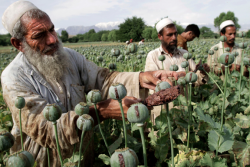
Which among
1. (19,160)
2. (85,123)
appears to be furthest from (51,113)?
(19,160)

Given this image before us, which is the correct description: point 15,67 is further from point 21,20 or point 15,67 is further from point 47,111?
point 47,111

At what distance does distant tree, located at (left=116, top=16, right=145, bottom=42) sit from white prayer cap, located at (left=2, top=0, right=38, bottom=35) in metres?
40.2

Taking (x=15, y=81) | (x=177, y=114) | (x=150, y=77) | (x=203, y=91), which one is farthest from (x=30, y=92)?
(x=203, y=91)

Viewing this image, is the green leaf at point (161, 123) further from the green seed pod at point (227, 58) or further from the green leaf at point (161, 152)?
the green seed pod at point (227, 58)

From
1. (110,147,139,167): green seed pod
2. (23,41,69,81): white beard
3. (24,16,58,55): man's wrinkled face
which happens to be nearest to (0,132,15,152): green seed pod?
(110,147,139,167): green seed pod

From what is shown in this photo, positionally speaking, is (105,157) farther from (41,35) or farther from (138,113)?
(41,35)

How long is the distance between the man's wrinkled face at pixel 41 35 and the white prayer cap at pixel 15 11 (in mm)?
115

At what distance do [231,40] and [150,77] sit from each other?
130 inches

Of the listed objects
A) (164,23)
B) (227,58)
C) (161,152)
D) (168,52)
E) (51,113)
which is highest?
(164,23)

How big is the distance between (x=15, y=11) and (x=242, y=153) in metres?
2.41

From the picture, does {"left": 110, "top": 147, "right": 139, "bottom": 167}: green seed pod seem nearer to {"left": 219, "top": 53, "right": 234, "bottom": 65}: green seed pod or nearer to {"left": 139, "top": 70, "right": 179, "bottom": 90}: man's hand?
{"left": 219, "top": 53, "right": 234, "bottom": 65}: green seed pod

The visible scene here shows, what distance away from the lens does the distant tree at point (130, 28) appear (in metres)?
42.1

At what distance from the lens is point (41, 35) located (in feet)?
6.39

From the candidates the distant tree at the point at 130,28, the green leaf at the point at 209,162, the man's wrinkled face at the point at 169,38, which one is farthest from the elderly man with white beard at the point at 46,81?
the distant tree at the point at 130,28
